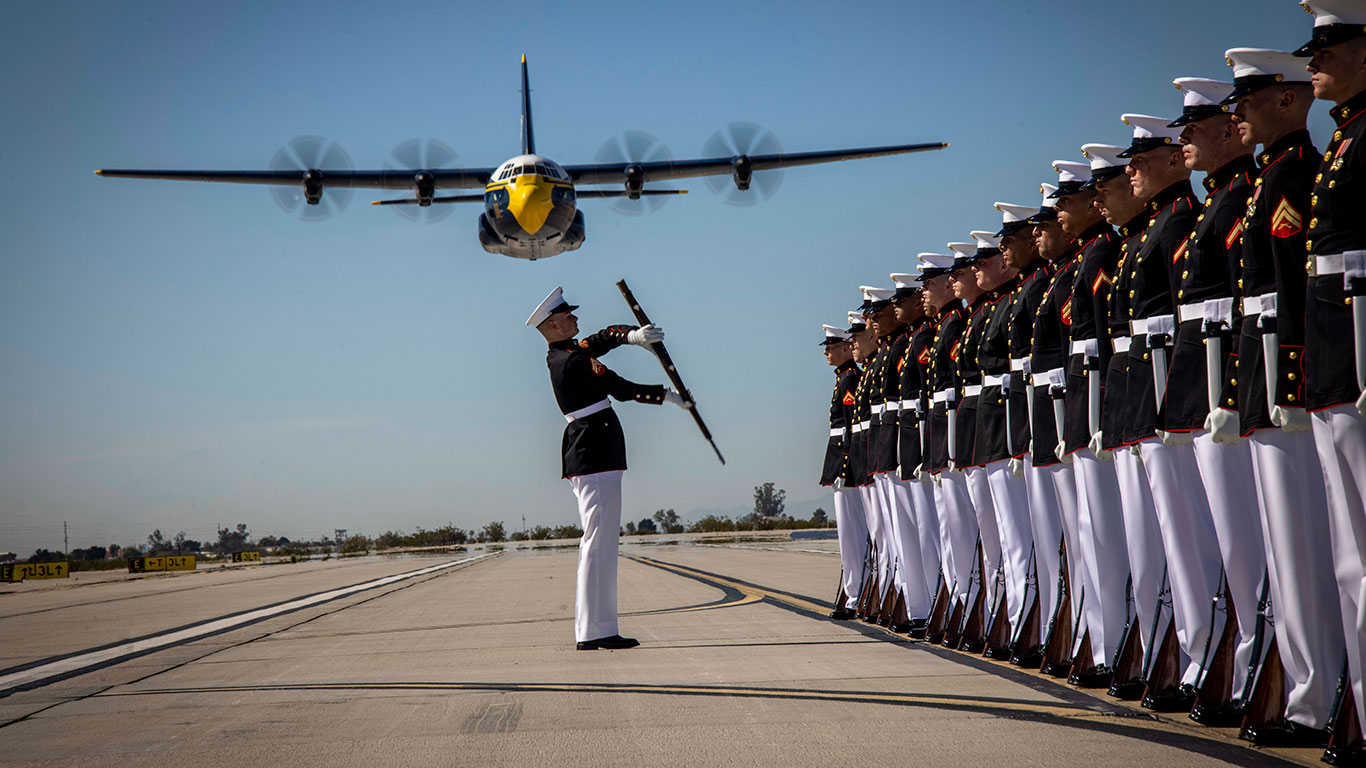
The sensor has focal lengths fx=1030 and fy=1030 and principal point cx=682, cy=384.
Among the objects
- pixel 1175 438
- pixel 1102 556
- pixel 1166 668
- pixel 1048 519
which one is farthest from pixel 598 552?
pixel 1175 438

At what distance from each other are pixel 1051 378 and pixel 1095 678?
1.48m

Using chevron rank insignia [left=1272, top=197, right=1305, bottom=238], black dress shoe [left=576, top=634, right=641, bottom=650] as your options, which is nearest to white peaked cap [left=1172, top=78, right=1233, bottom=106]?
chevron rank insignia [left=1272, top=197, right=1305, bottom=238]

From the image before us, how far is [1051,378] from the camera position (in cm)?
525

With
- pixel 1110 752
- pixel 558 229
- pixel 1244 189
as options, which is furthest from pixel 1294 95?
pixel 558 229

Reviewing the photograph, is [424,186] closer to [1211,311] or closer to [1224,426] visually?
[1211,311]

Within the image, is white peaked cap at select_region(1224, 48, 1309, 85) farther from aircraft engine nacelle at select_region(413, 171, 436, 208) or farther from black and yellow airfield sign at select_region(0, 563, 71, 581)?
black and yellow airfield sign at select_region(0, 563, 71, 581)

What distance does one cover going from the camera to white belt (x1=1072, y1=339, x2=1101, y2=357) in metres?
4.87

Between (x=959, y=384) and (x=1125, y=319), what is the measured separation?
195 centimetres

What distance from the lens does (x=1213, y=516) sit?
3904mm

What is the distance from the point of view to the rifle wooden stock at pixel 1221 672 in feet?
12.5

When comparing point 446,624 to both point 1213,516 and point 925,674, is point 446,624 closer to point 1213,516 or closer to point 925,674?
point 925,674

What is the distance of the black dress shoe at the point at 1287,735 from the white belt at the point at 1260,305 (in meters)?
1.36

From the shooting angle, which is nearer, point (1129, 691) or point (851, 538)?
point (1129, 691)

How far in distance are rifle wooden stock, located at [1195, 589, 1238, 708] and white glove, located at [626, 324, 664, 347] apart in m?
3.88
